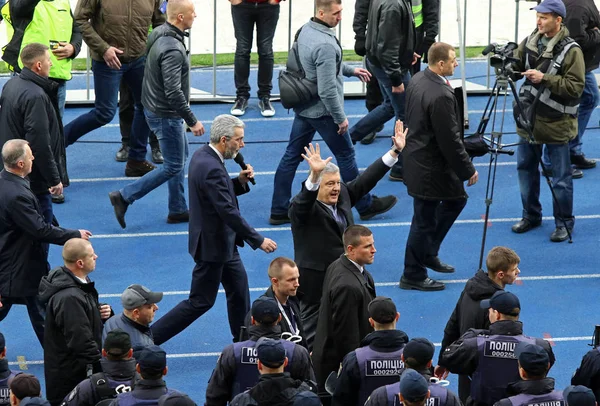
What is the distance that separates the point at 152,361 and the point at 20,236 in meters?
2.98

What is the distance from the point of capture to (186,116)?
1128cm

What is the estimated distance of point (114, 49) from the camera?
1250 centimetres

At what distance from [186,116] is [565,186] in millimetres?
3890

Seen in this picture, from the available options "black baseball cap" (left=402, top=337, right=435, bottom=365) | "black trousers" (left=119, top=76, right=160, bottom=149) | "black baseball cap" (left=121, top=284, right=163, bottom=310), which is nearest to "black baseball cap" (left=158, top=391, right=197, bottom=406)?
"black baseball cap" (left=402, top=337, right=435, bottom=365)

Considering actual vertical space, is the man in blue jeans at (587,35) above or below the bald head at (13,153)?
above

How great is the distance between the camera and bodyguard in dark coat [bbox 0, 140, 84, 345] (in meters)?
8.96

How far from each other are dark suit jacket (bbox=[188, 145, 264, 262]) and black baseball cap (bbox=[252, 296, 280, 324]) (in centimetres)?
200

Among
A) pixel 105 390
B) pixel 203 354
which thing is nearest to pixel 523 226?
pixel 203 354

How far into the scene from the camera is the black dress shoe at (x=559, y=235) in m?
11.9

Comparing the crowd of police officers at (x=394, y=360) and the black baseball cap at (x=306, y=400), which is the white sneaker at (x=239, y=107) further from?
the black baseball cap at (x=306, y=400)

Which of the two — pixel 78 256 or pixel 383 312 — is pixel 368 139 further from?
pixel 383 312

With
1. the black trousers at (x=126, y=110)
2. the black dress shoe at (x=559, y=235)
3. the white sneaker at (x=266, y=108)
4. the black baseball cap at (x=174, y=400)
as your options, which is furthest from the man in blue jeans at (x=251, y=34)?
the black baseball cap at (x=174, y=400)

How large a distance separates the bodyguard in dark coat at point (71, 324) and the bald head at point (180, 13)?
381 cm

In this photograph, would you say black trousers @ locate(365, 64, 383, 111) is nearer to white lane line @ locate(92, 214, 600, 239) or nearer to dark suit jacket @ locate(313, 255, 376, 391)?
white lane line @ locate(92, 214, 600, 239)
